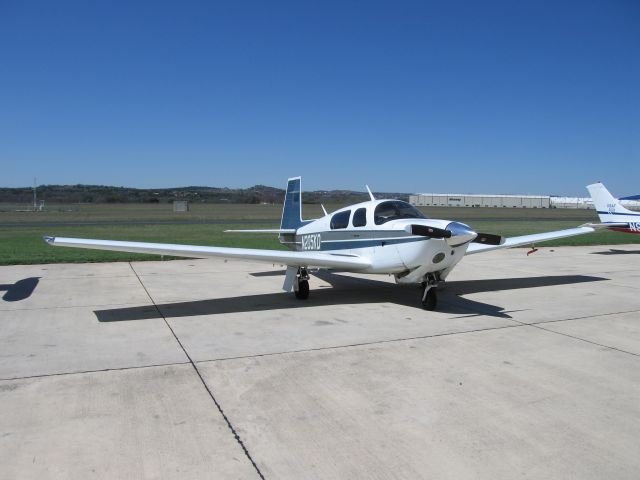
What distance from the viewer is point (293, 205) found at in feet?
46.3

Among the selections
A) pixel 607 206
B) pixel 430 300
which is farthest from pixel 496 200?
pixel 430 300

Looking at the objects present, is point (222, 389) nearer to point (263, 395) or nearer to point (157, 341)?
point (263, 395)

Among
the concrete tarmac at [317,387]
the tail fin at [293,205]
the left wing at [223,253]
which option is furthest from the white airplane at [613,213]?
the left wing at [223,253]

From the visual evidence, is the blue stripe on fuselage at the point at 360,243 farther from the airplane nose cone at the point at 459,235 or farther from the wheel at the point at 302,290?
the wheel at the point at 302,290

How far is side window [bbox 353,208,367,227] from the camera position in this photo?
10.4 m

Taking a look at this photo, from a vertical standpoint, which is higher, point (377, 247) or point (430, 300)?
point (377, 247)

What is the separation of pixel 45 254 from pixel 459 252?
48.0ft

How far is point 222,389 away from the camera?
5281 millimetres

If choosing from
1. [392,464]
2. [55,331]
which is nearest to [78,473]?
[392,464]

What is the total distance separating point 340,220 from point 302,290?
1.77 m

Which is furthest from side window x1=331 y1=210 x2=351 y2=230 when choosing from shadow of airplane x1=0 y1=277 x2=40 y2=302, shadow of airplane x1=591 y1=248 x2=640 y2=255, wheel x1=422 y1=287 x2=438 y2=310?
shadow of airplane x1=591 y1=248 x2=640 y2=255

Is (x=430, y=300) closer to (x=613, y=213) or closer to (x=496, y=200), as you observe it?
(x=613, y=213)

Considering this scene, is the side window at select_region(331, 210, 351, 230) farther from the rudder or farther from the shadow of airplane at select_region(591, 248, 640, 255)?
the shadow of airplane at select_region(591, 248, 640, 255)

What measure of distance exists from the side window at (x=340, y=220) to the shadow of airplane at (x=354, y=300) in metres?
1.52
